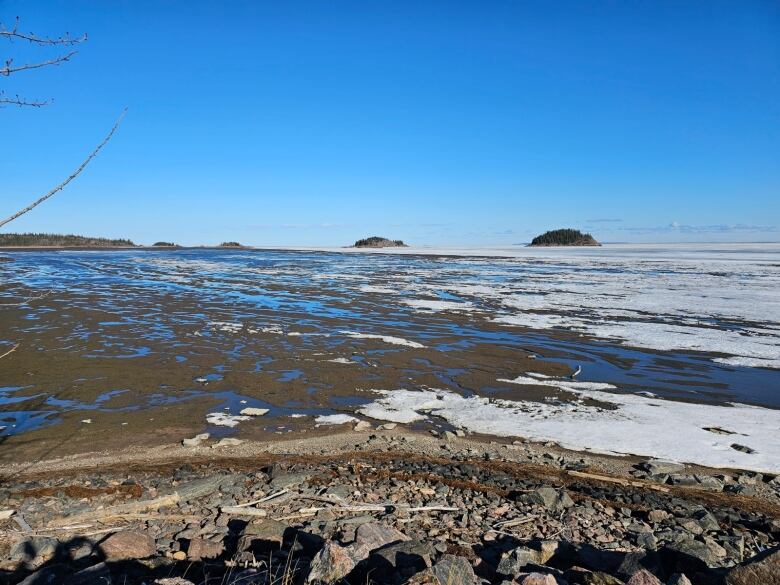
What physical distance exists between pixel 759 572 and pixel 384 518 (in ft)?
7.58

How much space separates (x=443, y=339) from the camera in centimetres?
1122

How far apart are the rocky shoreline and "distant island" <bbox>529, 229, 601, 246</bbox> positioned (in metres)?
78.7

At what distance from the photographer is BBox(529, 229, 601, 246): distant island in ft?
259

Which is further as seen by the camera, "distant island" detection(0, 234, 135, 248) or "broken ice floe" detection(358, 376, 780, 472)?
"distant island" detection(0, 234, 135, 248)

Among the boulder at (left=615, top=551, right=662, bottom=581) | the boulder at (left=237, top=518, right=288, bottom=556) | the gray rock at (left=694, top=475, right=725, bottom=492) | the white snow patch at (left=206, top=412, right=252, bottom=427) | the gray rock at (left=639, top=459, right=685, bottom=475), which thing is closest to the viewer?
the boulder at (left=615, top=551, right=662, bottom=581)

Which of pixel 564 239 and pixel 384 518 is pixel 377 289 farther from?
pixel 564 239

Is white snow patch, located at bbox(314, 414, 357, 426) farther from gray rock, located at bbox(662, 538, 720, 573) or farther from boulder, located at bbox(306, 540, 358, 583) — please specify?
gray rock, located at bbox(662, 538, 720, 573)

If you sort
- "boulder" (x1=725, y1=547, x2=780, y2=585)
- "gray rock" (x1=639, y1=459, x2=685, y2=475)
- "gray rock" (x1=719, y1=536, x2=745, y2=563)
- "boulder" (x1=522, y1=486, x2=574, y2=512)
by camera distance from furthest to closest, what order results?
"gray rock" (x1=639, y1=459, x2=685, y2=475) < "boulder" (x1=522, y1=486, x2=574, y2=512) < "gray rock" (x1=719, y1=536, x2=745, y2=563) < "boulder" (x1=725, y1=547, x2=780, y2=585)

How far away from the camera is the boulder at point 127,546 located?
3.33m

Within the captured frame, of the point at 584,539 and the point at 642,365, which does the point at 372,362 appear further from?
the point at 584,539

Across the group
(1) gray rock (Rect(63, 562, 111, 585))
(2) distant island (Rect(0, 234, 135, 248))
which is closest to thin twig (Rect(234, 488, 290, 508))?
(1) gray rock (Rect(63, 562, 111, 585))

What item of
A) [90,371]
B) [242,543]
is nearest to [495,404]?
[242,543]

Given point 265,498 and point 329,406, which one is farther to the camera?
point 329,406

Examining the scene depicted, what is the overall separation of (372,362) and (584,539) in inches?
228
